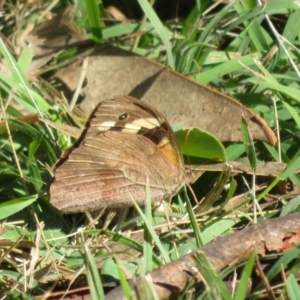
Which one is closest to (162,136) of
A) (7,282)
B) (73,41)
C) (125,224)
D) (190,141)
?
(190,141)

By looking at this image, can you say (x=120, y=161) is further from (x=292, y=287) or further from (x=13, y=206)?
(x=292, y=287)

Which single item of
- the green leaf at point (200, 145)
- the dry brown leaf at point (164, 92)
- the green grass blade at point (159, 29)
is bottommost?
the green leaf at point (200, 145)

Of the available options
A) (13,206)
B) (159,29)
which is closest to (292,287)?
(13,206)

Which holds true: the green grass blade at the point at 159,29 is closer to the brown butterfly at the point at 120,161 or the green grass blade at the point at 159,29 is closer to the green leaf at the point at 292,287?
the brown butterfly at the point at 120,161

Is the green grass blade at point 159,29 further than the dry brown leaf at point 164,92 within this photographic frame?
Yes

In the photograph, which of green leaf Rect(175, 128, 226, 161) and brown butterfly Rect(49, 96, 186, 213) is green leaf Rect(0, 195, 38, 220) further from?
green leaf Rect(175, 128, 226, 161)

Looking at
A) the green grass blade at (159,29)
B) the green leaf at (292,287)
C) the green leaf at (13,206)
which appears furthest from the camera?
the green grass blade at (159,29)

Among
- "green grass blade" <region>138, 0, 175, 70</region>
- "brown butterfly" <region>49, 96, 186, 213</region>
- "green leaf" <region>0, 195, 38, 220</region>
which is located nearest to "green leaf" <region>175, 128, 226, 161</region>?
"brown butterfly" <region>49, 96, 186, 213</region>

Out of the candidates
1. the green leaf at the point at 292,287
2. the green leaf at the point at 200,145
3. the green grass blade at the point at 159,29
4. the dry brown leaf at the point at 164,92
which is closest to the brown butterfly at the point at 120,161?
the green leaf at the point at 200,145
